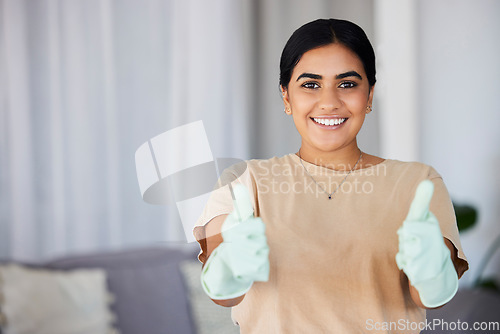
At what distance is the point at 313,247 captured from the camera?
393 millimetres

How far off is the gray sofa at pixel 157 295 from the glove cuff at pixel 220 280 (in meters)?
1.01

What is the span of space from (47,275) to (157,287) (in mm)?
314

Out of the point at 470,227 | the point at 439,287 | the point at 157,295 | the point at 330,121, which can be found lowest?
the point at 157,295

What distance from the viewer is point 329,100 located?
39 cm

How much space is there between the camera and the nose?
0.39m

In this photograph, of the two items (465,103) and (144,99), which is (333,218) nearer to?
(465,103)

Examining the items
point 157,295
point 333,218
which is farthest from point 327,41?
point 157,295

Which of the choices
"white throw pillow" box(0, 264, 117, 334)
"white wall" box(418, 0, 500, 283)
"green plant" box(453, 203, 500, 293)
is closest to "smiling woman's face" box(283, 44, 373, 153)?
"white wall" box(418, 0, 500, 283)

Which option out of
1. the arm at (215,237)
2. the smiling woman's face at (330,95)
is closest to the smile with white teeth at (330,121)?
the smiling woman's face at (330,95)

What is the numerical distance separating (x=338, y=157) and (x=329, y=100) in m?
0.05

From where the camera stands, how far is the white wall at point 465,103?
0.76m

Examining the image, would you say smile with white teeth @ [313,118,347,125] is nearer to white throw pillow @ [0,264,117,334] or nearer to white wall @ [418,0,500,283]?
white wall @ [418,0,500,283]

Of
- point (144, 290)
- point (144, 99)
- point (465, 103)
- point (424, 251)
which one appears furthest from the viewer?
point (144, 99)

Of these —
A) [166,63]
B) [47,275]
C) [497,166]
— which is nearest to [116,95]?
[166,63]
